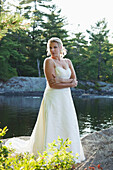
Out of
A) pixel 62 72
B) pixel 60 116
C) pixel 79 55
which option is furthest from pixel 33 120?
pixel 79 55

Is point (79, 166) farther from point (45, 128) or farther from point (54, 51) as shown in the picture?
point (54, 51)

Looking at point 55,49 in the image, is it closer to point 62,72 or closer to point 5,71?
point 62,72

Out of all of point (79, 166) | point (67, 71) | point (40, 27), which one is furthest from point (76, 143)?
point (40, 27)

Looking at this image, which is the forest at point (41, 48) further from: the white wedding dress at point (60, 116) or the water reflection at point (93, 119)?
the white wedding dress at point (60, 116)

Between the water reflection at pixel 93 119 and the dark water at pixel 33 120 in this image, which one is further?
the water reflection at pixel 93 119

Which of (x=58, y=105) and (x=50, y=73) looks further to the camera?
(x=58, y=105)

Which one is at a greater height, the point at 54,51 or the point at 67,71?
the point at 54,51

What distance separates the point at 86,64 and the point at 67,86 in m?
27.6

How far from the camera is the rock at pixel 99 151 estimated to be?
10.2ft

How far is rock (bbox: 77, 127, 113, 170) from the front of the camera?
10.2ft

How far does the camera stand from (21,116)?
12.2m

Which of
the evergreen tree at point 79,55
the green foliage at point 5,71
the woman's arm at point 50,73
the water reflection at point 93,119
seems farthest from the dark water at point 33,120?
the evergreen tree at point 79,55

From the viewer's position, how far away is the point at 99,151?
3338mm

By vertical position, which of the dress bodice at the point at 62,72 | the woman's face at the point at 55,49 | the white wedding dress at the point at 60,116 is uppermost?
the woman's face at the point at 55,49
